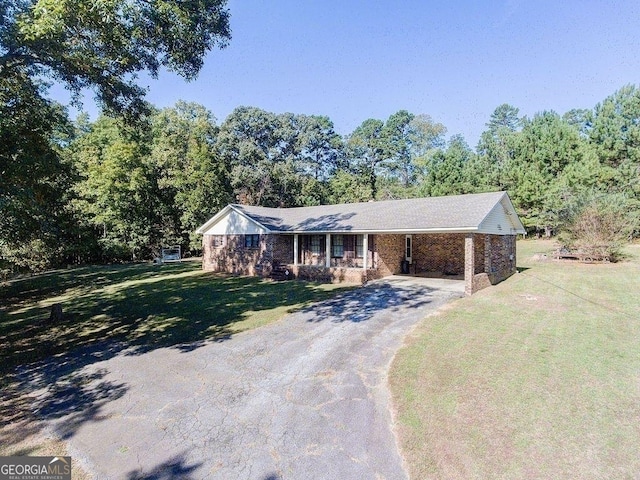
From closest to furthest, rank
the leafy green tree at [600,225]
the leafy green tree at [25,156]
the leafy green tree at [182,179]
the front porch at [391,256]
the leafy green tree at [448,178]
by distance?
the leafy green tree at [25,156]
the front porch at [391,256]
the leafy green tree at [600,225]
the leafy green tree at [182,179]
the leafy green tree at [448,178]

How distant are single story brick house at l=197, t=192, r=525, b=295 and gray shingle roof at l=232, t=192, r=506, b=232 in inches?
1.6

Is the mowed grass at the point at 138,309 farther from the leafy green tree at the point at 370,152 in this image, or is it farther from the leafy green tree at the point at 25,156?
the leafy green tree at the point at 370,152

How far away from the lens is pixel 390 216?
55.5 feet

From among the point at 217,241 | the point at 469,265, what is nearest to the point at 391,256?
the point at 469,265

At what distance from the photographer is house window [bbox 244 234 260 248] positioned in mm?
20250

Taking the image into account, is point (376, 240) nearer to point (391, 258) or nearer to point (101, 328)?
point (391, 258)

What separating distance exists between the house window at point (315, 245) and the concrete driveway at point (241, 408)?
1057cm

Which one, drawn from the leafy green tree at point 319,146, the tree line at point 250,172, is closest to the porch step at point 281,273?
the tree line at point 250,172

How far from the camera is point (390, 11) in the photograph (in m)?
13.8

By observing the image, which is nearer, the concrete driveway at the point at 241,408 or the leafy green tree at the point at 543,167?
the concrete driveway at the point at 241,408

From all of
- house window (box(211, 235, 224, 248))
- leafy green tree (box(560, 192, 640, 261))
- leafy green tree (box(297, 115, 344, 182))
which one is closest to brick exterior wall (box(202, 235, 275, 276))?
house window (box(211, 235, 224, 248))

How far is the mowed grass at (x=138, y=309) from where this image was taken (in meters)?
9.13

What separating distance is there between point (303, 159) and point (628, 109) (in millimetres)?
32277

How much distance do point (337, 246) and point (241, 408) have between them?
1371 centimetres
